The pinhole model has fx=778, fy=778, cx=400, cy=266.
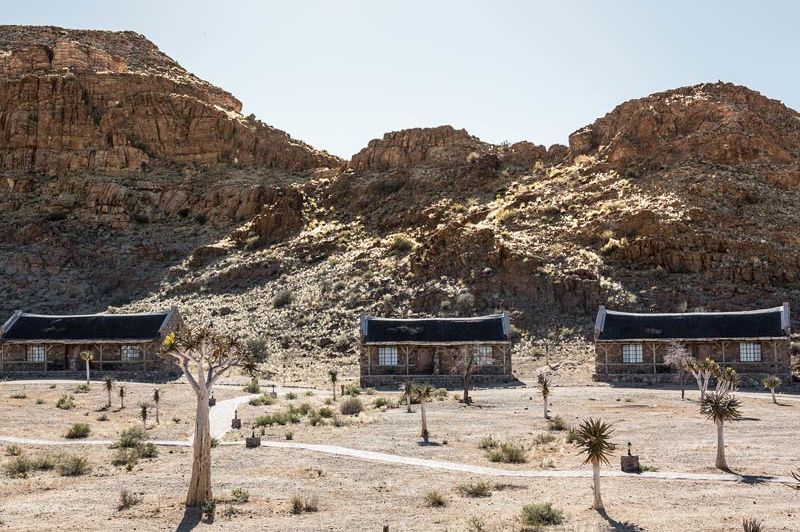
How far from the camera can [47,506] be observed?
62.8 feet

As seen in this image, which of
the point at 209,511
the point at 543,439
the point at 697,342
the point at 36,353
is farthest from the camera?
the point at 36,353

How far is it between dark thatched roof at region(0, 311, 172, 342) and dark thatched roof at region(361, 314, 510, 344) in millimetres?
14966

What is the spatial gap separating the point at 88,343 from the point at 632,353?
36841mm

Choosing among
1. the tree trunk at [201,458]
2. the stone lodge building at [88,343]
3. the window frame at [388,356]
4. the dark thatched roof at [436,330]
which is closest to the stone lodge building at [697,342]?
the dark thatched roof at [436,330]

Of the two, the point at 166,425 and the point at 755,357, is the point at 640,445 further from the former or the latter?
the point at 755,357

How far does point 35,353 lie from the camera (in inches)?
2190

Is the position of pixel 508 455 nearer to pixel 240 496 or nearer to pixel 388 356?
pixel 240 496

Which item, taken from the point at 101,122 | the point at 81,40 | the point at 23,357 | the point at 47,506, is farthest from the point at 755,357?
the point at 81,40

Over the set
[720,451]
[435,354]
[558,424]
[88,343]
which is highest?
[88,343]

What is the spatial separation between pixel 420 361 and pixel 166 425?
20.7 m

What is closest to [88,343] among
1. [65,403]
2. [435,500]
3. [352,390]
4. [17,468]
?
[65,403]

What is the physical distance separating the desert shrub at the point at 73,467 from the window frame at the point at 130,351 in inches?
1223

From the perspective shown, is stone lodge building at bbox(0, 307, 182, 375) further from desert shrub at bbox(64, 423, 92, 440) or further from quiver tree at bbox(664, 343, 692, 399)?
quiver tree at bbox(664, 343, 692, 399)

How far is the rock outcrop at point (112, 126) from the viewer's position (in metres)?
96.1
